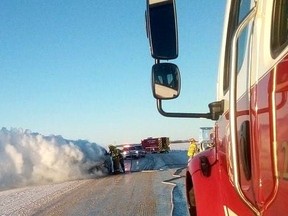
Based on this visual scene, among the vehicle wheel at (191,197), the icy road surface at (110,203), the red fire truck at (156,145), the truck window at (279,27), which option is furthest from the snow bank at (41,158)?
the red fire truck at (156,145)

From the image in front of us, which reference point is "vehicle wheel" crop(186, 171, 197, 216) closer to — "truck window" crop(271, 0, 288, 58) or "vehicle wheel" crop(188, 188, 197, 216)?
"vehicle wheel" crop(188, 188, 197, 216)

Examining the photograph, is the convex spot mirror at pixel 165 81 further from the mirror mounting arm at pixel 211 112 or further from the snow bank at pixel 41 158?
the snow bank at pixel 41 158

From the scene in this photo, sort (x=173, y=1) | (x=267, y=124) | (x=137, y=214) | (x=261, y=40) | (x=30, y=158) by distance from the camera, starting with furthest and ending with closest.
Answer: (x=30, y=158)
(x=137, y=214)
(x=173, y=1)
(x=261, y=40)
(x=267, y=124)

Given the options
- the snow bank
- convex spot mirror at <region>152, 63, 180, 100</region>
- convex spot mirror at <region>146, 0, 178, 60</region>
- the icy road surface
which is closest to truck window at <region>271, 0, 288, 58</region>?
convex spot mirror at <region>146, 0, 178, 60</region>

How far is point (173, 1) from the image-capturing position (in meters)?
2.50

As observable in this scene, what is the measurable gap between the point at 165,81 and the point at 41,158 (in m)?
21.4

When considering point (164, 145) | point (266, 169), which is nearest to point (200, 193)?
point (266, 169)

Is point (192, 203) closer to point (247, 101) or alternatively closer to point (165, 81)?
point (165, 81)

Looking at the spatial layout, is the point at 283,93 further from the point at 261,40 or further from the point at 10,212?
the point at 10,212

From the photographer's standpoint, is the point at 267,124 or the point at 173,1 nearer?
the point at 267,124

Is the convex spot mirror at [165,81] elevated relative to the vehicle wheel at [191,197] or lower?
elevated

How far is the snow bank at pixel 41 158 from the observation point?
21422mm

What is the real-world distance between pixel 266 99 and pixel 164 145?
5762 cm

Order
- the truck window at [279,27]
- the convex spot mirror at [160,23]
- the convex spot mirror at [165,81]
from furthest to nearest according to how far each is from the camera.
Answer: the convex spot mirror at [165,81] → the convex spot mirror at [160,23] → the truck window at [279,27]
